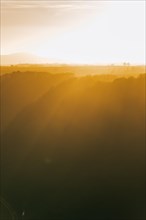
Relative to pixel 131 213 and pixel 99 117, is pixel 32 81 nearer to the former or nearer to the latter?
pixel 99 117

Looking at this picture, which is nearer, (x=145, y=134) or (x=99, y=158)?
(x=99, y=158)

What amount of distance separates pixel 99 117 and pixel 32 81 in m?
58.3

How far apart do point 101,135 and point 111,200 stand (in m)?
26.8

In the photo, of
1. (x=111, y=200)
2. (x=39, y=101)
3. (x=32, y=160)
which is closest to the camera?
(x=111, y=200)

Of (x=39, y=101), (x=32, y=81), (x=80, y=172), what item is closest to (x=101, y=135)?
(x=80, y=172)

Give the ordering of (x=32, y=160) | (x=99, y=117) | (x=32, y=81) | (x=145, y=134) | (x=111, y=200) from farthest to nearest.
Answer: (x=32, y=81), (x=99, y=117), (x=145, y=134), (x=32, y=160), (x=111, y=200)

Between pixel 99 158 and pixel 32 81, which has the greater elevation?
pixel 32 81

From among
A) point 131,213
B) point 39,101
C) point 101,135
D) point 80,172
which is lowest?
point 131,213

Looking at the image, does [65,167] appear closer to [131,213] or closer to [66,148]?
[66,148]

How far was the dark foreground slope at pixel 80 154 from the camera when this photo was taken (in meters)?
66.3

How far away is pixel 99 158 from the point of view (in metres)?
82.9

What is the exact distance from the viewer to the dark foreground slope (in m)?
66.3

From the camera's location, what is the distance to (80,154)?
85.8 m

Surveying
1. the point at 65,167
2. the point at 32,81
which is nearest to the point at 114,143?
the point at 65,167
